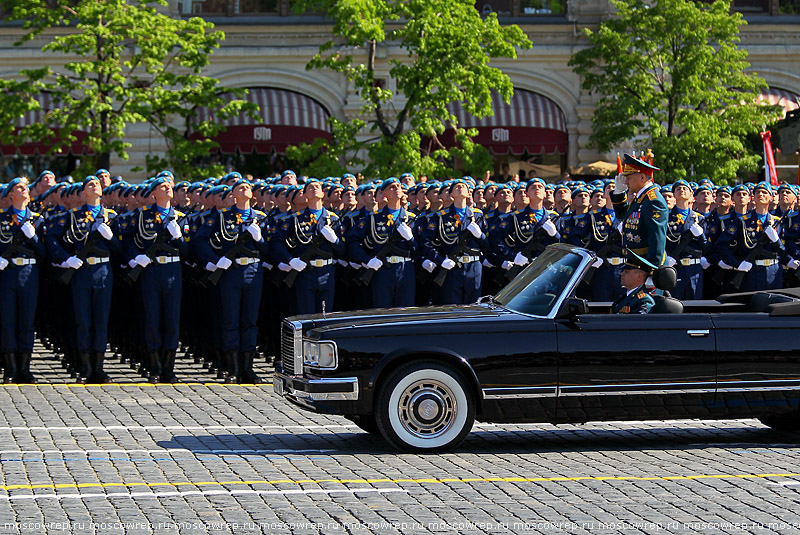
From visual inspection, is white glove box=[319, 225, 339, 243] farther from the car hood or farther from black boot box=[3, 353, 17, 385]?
the car hood

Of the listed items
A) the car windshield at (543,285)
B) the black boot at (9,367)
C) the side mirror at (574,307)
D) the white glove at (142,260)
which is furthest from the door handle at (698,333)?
the black boot at (9,367)

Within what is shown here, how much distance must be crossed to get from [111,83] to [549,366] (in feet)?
73.9

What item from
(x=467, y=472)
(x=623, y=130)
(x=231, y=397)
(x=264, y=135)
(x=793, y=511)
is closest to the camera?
(x=793, y=511)

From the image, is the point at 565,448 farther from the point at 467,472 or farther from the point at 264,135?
the point at 264,135

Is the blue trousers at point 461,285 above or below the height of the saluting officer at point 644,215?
below

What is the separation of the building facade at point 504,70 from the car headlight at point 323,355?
24.8 meters

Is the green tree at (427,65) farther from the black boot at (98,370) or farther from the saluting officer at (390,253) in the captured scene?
the black boot at (98,370)

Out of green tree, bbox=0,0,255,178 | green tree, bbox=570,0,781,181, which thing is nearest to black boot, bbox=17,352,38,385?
green tree, bbox=0,0,255,178

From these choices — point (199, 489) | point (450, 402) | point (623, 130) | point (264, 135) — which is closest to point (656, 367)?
point (450, 402)

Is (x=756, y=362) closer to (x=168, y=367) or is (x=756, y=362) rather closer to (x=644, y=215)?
(x=644, y=215)

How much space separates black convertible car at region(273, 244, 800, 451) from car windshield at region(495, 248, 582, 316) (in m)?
0.02

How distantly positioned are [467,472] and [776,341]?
2429mm

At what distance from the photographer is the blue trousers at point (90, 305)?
14.6m

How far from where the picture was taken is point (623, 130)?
3039cm
